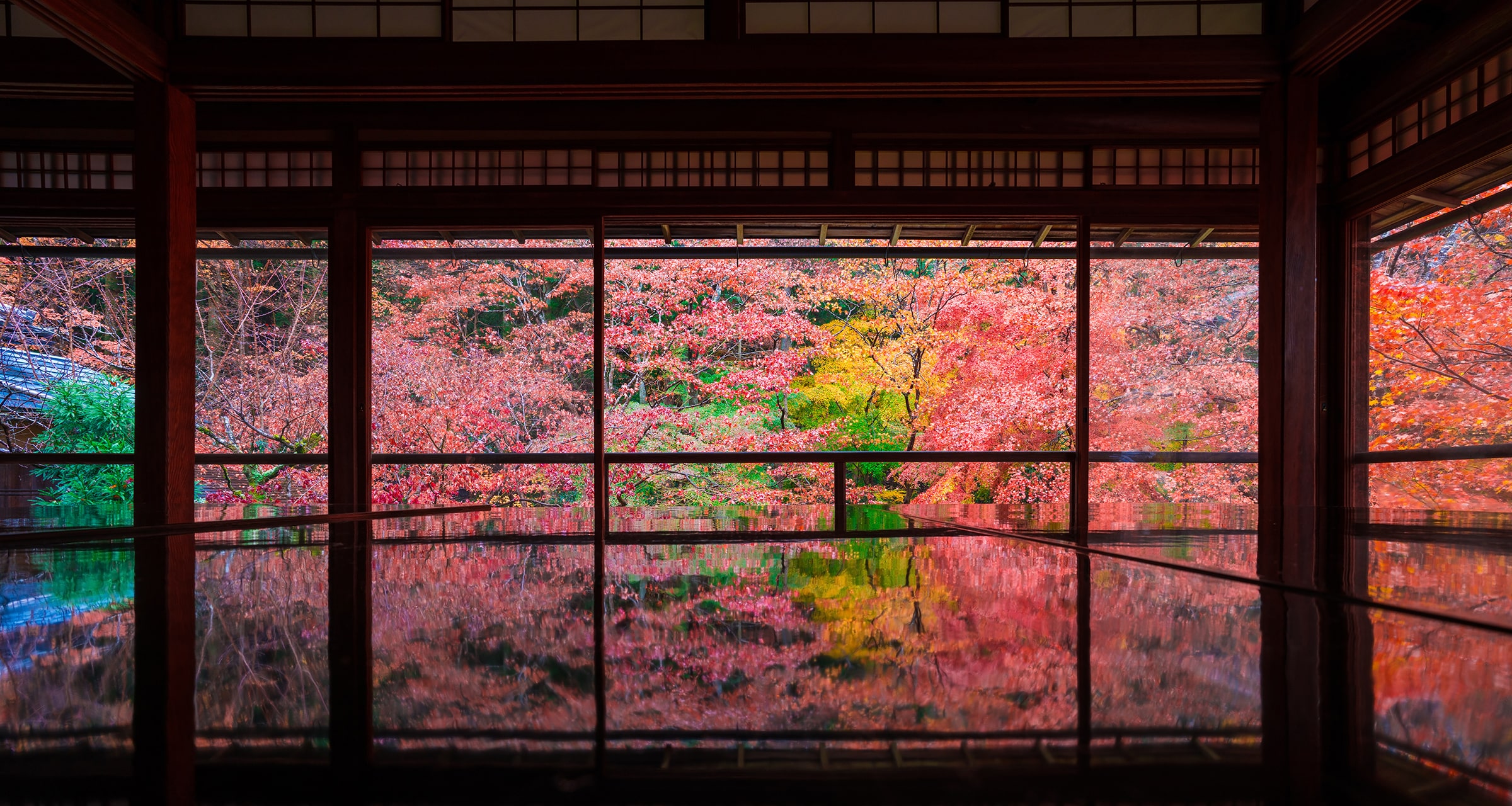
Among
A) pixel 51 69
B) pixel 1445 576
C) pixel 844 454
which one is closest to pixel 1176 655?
pixel 1445 576

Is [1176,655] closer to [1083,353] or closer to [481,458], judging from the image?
[1083,353]

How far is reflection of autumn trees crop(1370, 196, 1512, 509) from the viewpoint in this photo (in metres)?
3.48

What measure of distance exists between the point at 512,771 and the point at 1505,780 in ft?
0.72

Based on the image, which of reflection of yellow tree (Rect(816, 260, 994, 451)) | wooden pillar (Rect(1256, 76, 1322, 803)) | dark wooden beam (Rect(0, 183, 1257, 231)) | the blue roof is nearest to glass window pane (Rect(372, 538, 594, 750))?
wooden pillar (Rect(1256, 76, 1322, 803))

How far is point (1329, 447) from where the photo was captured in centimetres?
393

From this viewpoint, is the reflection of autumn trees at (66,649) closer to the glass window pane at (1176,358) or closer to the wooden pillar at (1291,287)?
the wooden pillar at (1291,287)

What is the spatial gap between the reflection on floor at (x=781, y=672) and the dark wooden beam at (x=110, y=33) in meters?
2.62

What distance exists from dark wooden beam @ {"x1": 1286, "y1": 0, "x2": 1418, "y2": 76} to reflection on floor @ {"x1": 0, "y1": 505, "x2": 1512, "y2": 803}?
8.46ft

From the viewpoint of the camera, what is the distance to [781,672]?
25cm

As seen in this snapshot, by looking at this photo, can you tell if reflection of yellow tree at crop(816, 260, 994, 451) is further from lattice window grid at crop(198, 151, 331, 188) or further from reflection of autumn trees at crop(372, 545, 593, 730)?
reflection of autumn trees at crop(372, 545, 593, 730)

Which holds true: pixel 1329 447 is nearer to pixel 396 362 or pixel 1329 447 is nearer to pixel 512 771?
pixel 512 771

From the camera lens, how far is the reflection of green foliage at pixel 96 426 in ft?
17.0

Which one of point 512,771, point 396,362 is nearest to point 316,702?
point 512,771

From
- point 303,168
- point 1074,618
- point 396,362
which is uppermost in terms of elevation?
point 303,168
